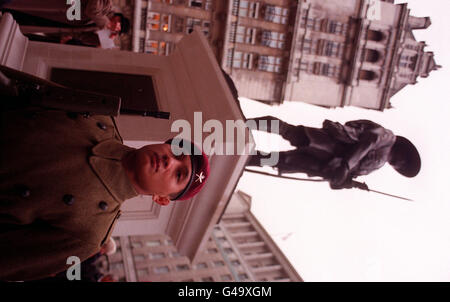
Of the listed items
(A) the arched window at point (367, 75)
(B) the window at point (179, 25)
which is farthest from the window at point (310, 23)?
(B) the window at point (179, 25)

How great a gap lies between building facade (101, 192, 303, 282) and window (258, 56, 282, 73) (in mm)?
10988

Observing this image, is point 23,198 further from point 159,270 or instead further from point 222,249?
point 222,249

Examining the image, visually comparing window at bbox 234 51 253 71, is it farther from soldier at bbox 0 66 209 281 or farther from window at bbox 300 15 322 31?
soldier at bbox 0 66 209 281

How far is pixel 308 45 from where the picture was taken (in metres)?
17.8

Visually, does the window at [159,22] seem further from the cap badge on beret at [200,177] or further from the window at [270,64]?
the cap badge on beret at [200,177]

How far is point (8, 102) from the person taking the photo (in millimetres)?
1880

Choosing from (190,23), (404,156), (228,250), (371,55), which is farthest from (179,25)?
(228,250)

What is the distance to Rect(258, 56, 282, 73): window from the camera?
17.3m

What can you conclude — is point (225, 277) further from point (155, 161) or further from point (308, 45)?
point (155, 161)

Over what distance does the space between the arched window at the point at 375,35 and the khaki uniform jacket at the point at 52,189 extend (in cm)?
1951

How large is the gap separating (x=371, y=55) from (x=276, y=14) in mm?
5997

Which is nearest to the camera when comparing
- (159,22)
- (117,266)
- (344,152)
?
(344,152)
